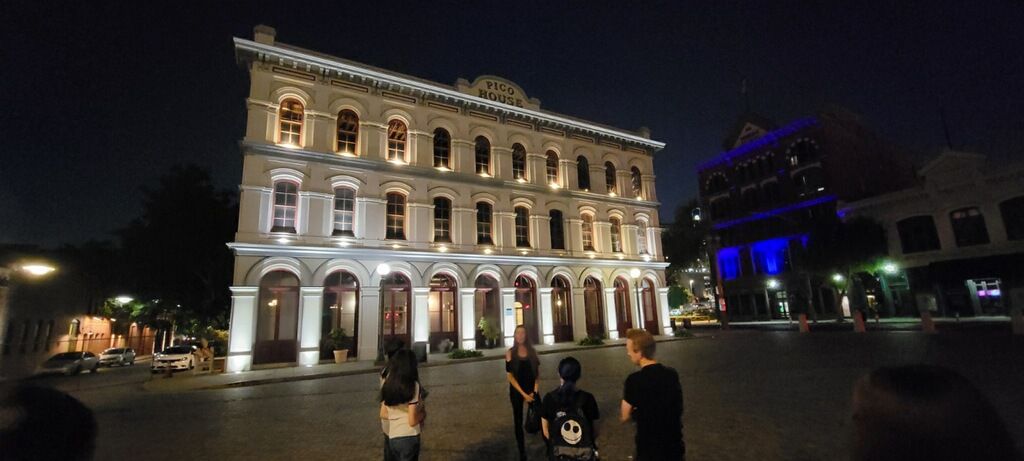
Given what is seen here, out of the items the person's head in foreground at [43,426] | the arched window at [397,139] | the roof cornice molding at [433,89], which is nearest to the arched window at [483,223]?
the arched window at [397,139]

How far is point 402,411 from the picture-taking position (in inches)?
161

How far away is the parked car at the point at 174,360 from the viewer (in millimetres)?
19239

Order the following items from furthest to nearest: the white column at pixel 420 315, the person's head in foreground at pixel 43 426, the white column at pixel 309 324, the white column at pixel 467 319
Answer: the white column at pixel 467 319, the white column at pixel 420 315, the white column at pixel 309 324, the person's head in foreground at pixel 43 426

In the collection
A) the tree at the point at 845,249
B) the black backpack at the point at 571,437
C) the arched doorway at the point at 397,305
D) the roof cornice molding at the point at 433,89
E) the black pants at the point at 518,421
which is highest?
the roof cornice molding at the point at 433,89

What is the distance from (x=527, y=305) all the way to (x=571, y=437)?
789 inches

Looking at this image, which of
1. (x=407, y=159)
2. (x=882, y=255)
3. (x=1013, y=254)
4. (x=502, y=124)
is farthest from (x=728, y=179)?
(x=407, y=159)

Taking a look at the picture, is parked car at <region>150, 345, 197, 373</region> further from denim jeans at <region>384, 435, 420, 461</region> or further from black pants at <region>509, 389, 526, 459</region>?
denim jeans at <region>384, 435, 420, 461</region>

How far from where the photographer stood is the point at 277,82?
63.3ft

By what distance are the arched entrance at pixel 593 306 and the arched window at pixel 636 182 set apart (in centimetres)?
701

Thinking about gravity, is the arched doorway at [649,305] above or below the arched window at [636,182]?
below

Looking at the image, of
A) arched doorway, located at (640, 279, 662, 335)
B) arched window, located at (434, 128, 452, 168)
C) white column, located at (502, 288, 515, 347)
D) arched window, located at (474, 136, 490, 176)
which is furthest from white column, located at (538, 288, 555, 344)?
arched window, located at (434, 128, 452, 168)

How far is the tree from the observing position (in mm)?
30281

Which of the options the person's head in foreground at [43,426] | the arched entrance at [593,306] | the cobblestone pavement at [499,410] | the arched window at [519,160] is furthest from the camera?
the arched entrance at [593,306]

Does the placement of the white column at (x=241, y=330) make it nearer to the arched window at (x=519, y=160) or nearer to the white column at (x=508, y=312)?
the white column at (x=508, y=312)
